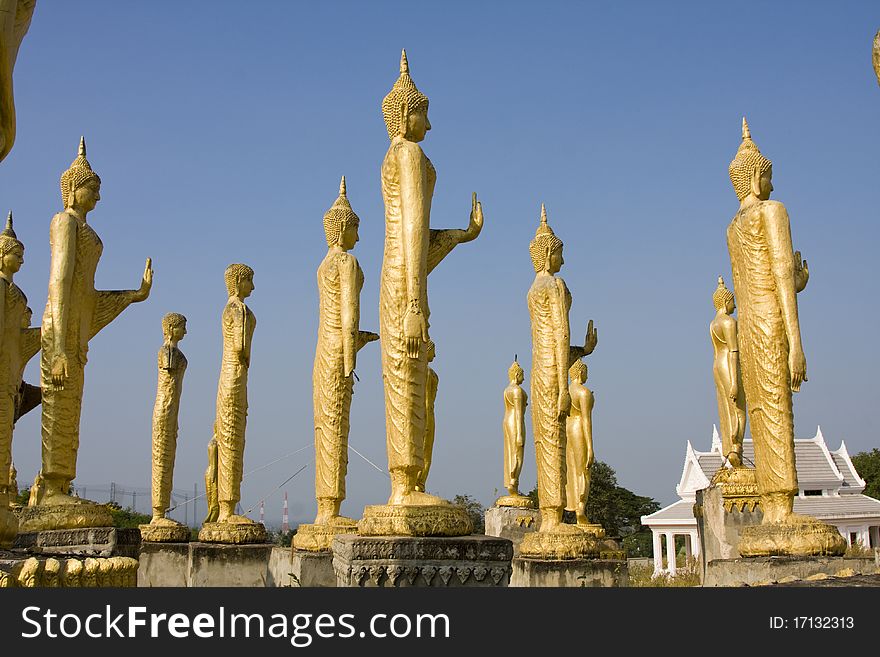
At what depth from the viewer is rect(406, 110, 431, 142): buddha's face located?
7.91m

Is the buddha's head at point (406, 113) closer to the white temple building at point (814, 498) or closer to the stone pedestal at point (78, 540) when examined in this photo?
the stone pedestal at point (78, 540)

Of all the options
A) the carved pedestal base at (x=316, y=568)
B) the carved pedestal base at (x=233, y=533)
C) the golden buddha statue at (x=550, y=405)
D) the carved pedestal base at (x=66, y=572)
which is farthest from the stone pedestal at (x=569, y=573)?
the carved pedestal base at (x=66, y=572)

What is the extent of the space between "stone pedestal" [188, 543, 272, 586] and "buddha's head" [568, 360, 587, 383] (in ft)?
21.0

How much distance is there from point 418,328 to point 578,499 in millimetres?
8620

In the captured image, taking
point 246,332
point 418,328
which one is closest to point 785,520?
point 418,328

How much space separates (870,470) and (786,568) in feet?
123

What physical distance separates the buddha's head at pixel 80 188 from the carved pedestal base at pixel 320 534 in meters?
4.84

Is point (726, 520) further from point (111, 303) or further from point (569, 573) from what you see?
point (111, 303)

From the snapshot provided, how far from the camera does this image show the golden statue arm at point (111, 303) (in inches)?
385

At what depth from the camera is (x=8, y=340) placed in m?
7.29

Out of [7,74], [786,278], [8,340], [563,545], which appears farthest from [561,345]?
[7,74]
